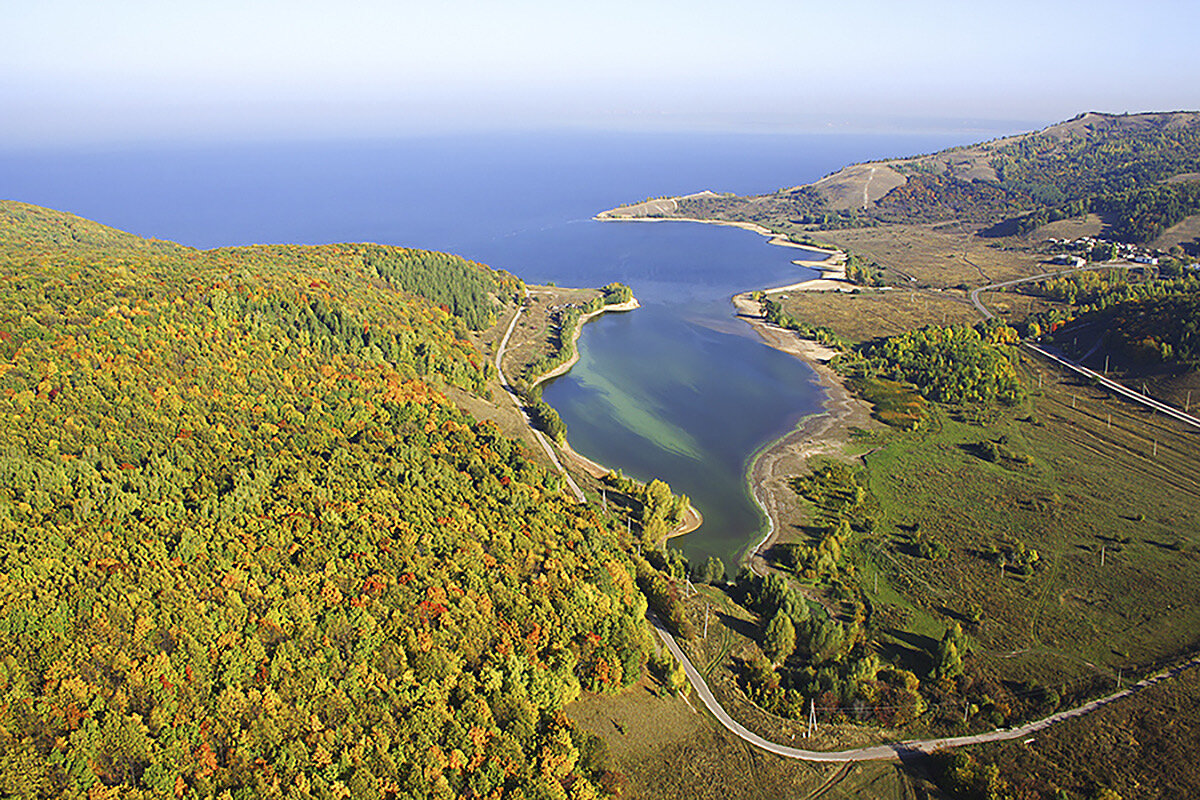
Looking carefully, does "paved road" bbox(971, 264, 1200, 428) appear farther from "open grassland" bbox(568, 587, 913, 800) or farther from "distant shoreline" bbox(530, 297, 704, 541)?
"open grassland" bbox(568, 587, 913, 800)

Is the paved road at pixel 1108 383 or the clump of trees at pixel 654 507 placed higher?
the paved road at pixel 1108 383

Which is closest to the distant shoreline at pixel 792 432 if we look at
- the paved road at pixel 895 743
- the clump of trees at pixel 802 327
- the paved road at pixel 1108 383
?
the clump of trees at pixel 802 327

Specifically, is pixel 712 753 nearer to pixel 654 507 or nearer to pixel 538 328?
pixel 654 507

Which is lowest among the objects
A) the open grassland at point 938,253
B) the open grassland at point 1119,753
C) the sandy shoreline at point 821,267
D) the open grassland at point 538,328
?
the open grassland at point 1119,753

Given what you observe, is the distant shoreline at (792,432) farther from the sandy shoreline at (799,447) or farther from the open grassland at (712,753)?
the open grassland at (712,753)

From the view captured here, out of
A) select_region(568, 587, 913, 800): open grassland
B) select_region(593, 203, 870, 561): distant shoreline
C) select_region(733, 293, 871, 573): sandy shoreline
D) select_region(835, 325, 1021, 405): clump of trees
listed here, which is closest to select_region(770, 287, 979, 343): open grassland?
select_region(835, 325, 1021, 405): clump of trees

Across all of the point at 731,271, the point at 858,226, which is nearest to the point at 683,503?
the point at 731,271

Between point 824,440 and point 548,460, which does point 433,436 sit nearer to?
point 548,460
